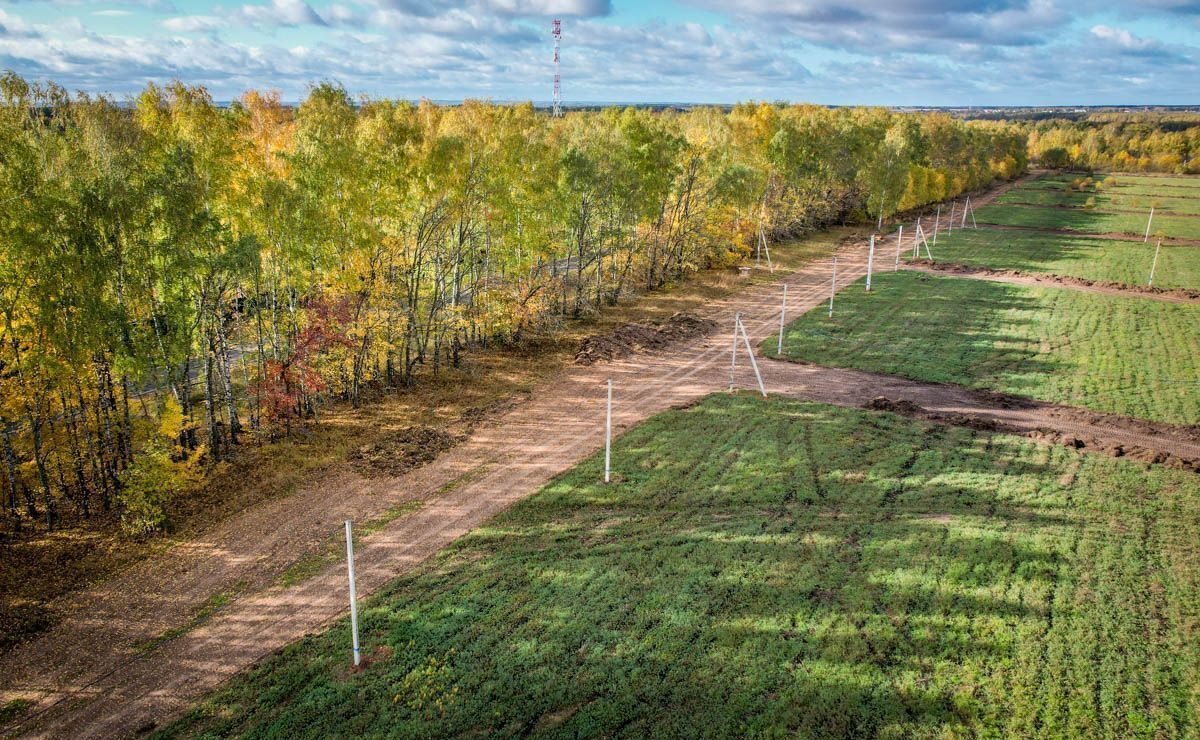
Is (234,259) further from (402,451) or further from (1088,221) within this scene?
(1088,221)

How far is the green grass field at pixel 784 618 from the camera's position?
469 inches

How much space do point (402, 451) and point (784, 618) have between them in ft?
48.0

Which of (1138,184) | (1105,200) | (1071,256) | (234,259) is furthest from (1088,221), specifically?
(234,259)

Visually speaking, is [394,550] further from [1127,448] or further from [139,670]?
[1127,448]

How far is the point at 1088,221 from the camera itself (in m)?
87.0

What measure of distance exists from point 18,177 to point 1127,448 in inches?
1321

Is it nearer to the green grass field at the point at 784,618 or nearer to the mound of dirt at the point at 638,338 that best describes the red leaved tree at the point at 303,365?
the green grass field at the point at 784,618

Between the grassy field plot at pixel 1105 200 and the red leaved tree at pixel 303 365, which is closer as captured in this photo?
the red leaved tree at pixel 303 365

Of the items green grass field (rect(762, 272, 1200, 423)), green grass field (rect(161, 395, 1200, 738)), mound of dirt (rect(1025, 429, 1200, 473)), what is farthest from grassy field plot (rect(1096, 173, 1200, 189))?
green grass field (rect(161, 395, 1200, 738))

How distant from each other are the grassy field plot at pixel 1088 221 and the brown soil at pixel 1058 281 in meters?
32.7

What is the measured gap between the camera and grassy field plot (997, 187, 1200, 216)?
324 ft

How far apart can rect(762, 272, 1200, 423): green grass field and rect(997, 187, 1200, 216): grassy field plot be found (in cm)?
6791

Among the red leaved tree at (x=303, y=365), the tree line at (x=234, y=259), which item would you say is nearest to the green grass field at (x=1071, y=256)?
the tree line at (x=234, y=259)

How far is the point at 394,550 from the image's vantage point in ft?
58.5
